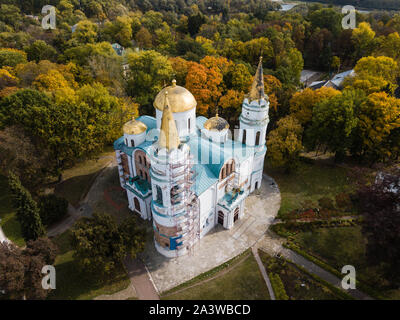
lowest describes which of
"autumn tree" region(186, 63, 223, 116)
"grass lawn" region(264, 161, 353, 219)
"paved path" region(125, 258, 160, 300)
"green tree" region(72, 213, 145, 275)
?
"paved path" region(125, 258, 160, 300)

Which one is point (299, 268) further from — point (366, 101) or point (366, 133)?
point (366, 101)

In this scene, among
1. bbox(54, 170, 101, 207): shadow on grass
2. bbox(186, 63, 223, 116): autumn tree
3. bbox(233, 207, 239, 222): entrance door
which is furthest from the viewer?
bbox(186, 63, 223, 116): autumn tree

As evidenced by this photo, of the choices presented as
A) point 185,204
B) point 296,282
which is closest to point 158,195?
point 185,204

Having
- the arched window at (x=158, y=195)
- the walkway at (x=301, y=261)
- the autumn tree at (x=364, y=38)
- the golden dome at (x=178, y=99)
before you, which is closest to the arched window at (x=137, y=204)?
the arched window at (x=158, y=195)

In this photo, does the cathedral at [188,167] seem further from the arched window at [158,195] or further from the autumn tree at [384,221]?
the autumn tree at [384,221]

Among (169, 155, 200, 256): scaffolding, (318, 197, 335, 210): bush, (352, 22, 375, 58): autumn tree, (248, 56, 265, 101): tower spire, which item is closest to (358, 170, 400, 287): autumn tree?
(318, 197, 335, 210): bush

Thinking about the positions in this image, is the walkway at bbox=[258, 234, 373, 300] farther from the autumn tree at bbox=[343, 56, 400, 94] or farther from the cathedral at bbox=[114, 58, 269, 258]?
the autumn tree at bbox=[343, 56, 400, 94]
